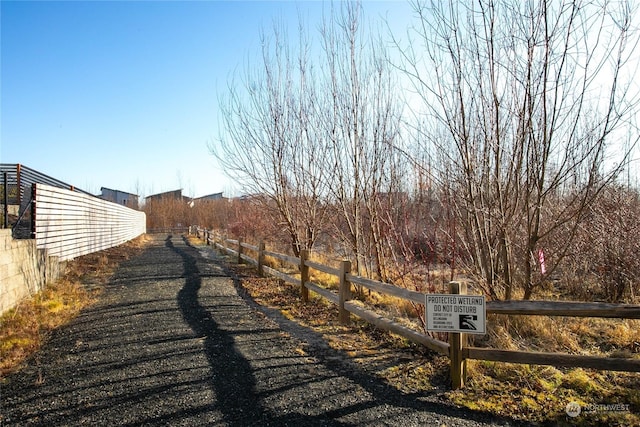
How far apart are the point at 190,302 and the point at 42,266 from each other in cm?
321

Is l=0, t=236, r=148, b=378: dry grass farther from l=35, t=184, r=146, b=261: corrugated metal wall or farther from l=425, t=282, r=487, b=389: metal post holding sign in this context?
l=425, t=282, r=487, b=389: metal post holding sign

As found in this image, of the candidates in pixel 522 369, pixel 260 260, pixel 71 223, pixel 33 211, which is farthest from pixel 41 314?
pixel 522 369

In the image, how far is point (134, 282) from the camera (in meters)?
10.0

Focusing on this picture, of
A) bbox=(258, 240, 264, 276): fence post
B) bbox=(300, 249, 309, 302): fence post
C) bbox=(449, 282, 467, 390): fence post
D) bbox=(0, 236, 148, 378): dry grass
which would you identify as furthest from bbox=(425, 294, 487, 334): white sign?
bbox=(258, 240, 264, 276): fence post

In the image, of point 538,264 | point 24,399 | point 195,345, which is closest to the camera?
point 24,399

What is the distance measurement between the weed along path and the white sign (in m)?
0.68

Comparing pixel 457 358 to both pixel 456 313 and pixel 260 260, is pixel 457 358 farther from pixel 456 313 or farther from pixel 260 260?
pixel 260 260

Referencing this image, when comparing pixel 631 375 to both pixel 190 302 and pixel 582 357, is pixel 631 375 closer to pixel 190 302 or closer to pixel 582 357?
pixel 582 357

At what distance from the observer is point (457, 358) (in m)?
3.86

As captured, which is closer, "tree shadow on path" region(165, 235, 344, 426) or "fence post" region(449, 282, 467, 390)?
"tree shadow on path" region(165, 235, 344, 426)

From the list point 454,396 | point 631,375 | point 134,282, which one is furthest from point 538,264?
point 134,282

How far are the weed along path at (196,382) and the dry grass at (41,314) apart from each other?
0.21 meters

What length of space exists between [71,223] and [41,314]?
606 cm

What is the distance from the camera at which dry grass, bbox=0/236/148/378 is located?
481 cm
